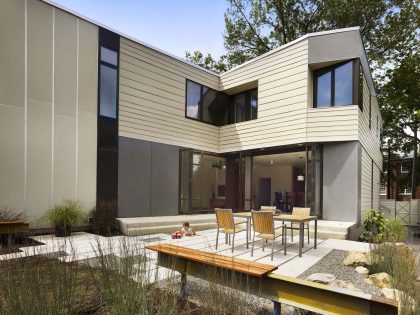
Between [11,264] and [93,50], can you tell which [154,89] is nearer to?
[93,50]

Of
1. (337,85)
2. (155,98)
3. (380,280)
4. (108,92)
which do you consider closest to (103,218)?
(108,92)

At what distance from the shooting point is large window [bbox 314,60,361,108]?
9.74 meters

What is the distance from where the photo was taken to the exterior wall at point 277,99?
10383 mm

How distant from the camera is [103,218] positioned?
8594 mm

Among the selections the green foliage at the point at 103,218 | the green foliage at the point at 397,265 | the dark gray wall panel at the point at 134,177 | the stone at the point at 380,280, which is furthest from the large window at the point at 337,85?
the green foliage at the point at 103,218

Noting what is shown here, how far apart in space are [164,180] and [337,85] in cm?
678

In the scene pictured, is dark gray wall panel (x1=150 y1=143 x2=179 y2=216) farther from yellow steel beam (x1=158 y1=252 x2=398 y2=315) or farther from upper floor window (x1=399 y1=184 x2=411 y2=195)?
upper floor window (x1=399 y1=184 x2=411 y2=195)

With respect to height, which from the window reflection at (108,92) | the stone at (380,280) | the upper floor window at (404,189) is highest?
the window reflection at (108,92)

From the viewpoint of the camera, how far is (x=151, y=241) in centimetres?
747

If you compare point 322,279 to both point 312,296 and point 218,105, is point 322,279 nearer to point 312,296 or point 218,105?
point 312,296

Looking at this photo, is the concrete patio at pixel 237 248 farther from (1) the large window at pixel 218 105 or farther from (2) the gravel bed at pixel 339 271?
(1) the large window at pixel 218 105

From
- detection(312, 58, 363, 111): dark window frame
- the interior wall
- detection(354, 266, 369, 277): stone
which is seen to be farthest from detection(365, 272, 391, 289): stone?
the interior wall

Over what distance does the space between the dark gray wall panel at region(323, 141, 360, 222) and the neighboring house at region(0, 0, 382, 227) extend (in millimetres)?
32

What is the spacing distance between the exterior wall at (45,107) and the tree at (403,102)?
1724 cm
